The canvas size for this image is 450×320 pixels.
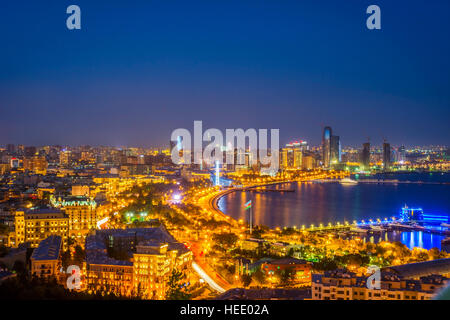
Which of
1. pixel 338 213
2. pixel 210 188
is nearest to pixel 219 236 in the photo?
pixel 338 213

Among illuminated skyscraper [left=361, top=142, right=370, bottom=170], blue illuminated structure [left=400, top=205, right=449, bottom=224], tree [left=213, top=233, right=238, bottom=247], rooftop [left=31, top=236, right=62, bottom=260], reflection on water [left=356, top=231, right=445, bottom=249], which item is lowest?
reflection on water [left=356, top=231, right=445, bottom=249]

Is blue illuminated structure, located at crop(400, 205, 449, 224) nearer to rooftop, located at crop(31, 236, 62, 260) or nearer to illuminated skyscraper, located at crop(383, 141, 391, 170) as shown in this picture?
rooftop, located at crop(31, 236, 62, 260)

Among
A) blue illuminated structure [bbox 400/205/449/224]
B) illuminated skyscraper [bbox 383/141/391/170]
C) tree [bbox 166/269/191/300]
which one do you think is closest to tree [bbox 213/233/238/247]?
tree [bbox 166/269/191/300]

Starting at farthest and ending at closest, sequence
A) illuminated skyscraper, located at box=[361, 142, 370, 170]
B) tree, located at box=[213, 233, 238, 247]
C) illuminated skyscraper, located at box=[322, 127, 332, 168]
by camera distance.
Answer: illuminated skyscraper, located at box=[322, 127, 332, 168] → illuminated skyscraper, located at box=[361, 142, 370, 170] → tree, located at box=[213, 233, 238, 247]

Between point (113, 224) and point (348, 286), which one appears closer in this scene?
point (348, 286)

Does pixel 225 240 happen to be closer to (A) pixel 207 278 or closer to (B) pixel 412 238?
(A) pixel 207 278

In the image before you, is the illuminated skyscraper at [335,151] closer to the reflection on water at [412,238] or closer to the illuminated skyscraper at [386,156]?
the illuminated skyscraper at [386,156]
